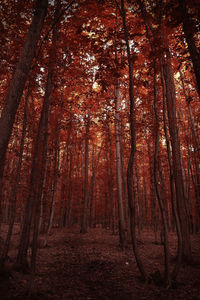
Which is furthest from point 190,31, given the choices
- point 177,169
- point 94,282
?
point 94,282

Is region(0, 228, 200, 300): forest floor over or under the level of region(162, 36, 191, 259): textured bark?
under

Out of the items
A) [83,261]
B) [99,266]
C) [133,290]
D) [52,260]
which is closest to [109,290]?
[133,290]

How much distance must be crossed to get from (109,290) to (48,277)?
157cm

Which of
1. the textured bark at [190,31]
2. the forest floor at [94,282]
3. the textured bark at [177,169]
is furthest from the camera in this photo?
the textured bark at [177,169]

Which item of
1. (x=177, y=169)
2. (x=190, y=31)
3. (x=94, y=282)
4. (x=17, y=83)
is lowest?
(x=94, y=282)

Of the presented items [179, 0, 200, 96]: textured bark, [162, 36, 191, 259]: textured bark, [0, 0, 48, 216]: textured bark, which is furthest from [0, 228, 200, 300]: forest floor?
[179, 0, 200, 96]: textured bark

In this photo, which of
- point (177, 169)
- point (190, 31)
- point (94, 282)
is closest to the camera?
point (190, 31)

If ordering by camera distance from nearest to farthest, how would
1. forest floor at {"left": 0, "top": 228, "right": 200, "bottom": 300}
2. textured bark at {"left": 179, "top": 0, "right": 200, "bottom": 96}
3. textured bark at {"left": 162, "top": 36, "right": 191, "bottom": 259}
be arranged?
1. textured bark at {"left": 179, "top": 0, "right": 200, "bottom": 96}
2. forest floor at {"left": 0, "top": 228, "right": 200, "bottom": 300}
3. textured bark at {"left": 162, "top": 36, "right": 191, "bottom": 259}

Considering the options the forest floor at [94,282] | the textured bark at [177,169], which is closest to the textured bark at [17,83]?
the forest floor at [94,282]

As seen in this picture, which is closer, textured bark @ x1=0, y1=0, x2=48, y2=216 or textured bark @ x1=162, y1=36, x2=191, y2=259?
textured bark @ x1=0, y1=0, x2=48, y2=216

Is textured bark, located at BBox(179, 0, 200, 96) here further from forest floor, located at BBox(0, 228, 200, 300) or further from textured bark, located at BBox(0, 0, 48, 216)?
forest floor, located at BBox(0, 228, 200, 300)

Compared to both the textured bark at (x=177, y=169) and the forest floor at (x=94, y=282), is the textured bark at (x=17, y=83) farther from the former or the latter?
the textured bark at (x=177, y=169)

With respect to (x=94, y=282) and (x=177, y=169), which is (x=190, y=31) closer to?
(x=177, y=169)

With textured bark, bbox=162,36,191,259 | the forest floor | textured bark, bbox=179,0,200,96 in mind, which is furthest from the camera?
textured bark, bbox=162,36,191,259
